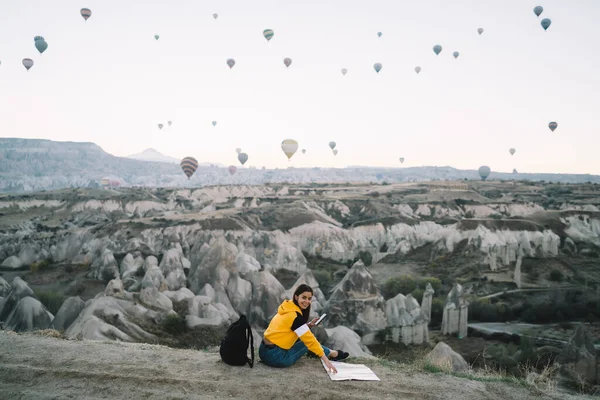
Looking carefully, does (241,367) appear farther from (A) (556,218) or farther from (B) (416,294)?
(A) (556,218)

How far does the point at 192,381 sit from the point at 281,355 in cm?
142

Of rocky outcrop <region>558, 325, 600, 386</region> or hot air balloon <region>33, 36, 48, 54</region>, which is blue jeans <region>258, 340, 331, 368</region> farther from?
hot air balloon <region>33, 36, 48, 54</region>

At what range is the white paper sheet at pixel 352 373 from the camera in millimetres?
7074

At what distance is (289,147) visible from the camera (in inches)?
3034

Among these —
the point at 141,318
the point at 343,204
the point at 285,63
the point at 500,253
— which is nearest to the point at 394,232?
the point at 500,253

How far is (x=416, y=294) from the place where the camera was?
120 feet

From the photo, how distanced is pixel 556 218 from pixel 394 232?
64.1 feet

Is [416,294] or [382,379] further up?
[382,379]

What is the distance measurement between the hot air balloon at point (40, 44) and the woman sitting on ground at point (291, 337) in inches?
2677

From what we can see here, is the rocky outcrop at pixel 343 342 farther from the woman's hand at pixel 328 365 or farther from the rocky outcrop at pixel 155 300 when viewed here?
the woman's hand at pixel 328 365

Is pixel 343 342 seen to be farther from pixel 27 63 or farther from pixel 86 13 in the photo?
pixel 27 63

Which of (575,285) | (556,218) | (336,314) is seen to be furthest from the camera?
(556,218)

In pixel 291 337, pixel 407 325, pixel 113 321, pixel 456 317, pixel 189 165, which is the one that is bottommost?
pixel 456 317

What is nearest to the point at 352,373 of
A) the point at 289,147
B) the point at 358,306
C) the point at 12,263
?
the point at 358,306
